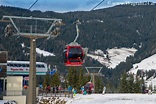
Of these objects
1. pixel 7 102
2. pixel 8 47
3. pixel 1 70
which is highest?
pixel 8 47

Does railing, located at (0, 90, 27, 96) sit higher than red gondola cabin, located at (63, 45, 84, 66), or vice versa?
red gondola cabin, located at (63, 45, 84, 66)

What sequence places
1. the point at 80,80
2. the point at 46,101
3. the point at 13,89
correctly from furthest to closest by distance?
the point at 80,80
the point at 13,89
the point at 46,101

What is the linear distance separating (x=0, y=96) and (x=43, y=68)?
25.6 metres

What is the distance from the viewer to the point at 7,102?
116 ft

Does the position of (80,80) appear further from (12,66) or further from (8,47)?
(8,47)

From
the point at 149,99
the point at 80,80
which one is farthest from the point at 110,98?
the point at 80,80

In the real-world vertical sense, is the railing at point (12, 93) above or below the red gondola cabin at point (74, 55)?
below

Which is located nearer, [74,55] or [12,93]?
[74,55]

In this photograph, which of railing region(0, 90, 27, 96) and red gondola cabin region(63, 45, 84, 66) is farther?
railing region(0, 90, 27, 96)

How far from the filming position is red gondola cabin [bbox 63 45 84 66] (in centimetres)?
2383

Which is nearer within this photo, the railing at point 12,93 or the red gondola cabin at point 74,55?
the red gondola cabin at point 74,55

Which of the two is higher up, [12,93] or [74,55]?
[74,55]

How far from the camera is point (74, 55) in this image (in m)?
23.8

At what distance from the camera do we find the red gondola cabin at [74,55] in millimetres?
23828
